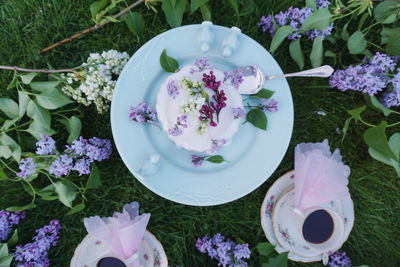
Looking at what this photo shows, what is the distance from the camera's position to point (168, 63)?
82 cm

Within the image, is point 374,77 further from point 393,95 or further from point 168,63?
point 168,63

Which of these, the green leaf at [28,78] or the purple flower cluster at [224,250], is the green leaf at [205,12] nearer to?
the green leaf at [28,78]

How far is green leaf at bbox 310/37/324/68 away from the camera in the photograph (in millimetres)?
946

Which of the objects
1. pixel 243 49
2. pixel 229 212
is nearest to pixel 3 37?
pixel 243 49

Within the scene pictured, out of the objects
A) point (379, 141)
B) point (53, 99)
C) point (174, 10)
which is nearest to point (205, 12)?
point (174, 10)

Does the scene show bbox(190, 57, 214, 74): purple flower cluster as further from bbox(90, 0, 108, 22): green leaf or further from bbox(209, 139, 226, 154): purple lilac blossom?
bbox(90, 0, 108, 22): green leaf

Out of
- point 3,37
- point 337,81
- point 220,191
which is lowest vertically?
point 220,191

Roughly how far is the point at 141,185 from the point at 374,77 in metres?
0.66

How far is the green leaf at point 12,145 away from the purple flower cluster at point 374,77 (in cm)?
81

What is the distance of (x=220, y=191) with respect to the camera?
2.83 ft

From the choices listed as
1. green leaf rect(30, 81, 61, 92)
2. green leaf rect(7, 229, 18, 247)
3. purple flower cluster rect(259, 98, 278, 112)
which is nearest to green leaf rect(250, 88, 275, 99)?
purple flower cluster rect(259, 98, 278, 112)

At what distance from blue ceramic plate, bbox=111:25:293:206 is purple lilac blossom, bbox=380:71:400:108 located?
272 mm

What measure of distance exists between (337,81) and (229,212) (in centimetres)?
46

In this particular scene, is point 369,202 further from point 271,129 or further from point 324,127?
point 271,129
